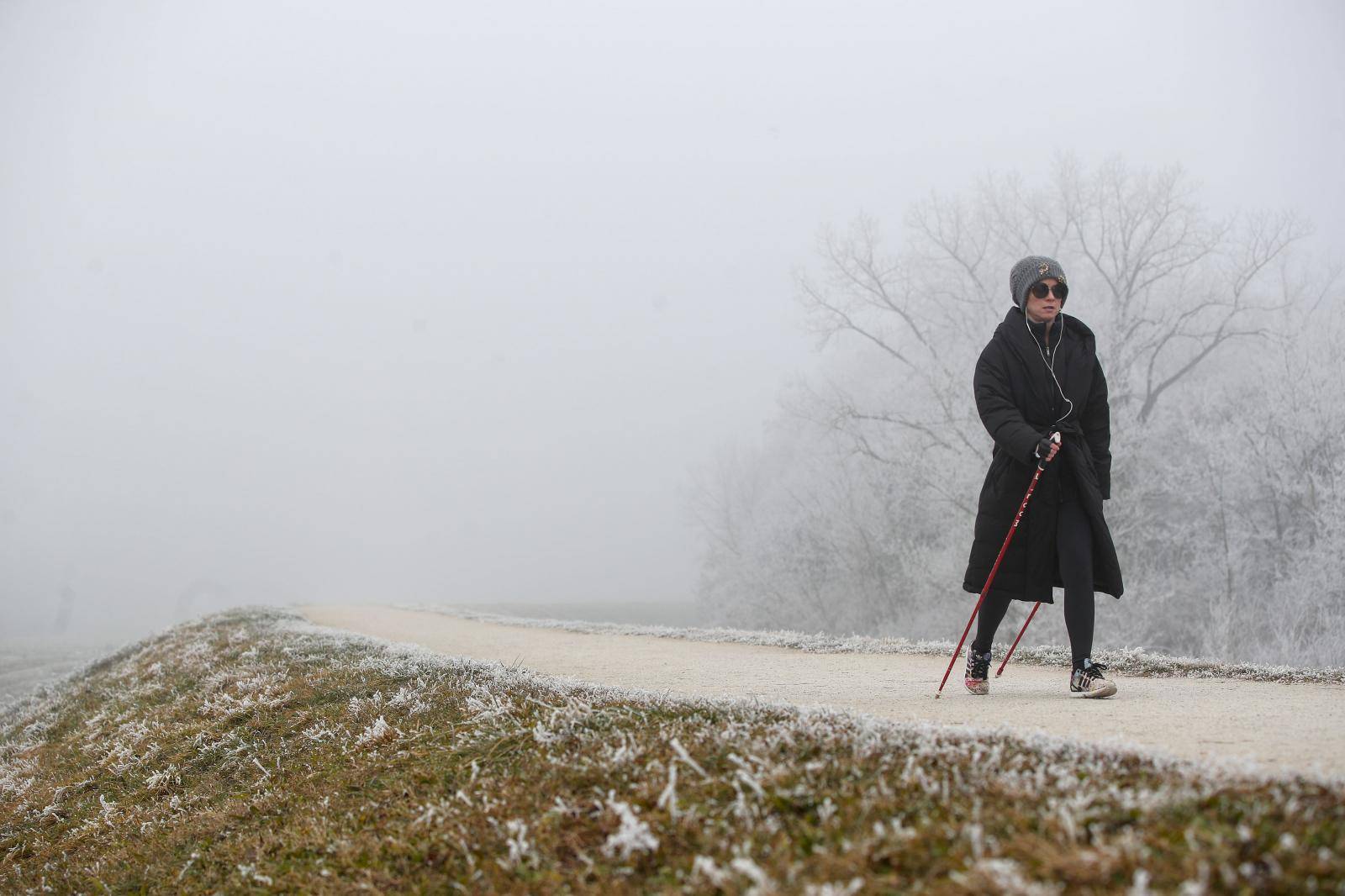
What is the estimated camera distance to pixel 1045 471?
19.3 feet

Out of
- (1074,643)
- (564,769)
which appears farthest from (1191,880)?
(1074,643)

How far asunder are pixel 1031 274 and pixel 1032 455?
144cm

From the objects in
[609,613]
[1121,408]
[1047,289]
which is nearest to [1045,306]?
[1047,289]

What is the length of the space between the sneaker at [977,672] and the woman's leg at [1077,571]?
2.03ft

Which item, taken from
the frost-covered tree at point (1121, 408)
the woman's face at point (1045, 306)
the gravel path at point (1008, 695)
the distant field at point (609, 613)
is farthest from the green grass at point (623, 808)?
the distant field at point (609, 613)

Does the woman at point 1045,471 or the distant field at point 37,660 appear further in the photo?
the distant field at point 37,660

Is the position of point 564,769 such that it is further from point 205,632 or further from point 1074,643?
point 205,632

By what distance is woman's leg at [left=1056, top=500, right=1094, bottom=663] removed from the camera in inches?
224

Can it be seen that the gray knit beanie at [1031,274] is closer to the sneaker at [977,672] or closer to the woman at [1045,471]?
the woman at [1045,471]

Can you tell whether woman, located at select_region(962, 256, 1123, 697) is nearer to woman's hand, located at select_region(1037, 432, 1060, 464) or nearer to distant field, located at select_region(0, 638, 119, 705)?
woman's hand, located at select_region(1037, 432, 1060, 464)

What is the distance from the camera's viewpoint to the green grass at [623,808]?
2.41 m

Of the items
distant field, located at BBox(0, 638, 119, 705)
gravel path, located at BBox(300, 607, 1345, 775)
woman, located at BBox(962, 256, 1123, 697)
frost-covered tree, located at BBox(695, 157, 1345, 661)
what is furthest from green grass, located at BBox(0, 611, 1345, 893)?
frost-covered tree, located at BBox(695, 157, 1345, 661)

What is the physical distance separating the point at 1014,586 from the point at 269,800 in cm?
514

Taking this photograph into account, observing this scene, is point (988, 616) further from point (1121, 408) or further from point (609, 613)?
point (609, 613)
